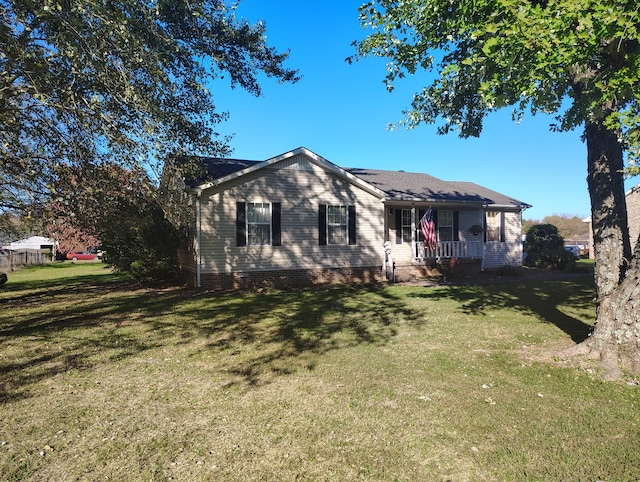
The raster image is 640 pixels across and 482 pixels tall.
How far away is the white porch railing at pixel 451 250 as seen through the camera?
55.5ft

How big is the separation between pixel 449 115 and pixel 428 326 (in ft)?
17.1

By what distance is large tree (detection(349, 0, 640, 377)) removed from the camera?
176 inches

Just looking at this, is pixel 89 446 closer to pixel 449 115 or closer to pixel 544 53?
pixel 544 53

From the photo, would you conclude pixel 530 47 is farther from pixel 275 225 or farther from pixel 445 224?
pixel 445 224

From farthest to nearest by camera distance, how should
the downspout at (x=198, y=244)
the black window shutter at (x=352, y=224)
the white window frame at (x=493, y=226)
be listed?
1. the white window frame at (x=493, y=226)
2. the black window shutter at (x=352, y=224)
3. the downspout at (x=198, y=244)

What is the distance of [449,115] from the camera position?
9.71m

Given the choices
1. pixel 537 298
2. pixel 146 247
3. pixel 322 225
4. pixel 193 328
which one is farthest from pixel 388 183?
pixel 193 328

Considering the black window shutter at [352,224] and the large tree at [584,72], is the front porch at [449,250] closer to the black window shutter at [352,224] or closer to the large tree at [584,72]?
the black window shutter at [352,224]

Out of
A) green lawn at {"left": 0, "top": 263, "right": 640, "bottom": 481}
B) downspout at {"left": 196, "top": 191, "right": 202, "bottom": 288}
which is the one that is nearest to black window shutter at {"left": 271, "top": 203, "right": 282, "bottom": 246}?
downspout at {"left": 196, "top": 191, "right": 202, "bottom": 288}

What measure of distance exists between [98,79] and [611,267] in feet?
29.0

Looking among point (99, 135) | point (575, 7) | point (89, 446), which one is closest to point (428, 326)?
point (575, 7)

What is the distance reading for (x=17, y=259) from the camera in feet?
106

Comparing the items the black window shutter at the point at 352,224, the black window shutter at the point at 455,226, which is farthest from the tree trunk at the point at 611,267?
the black window shutter at the point at 455,226

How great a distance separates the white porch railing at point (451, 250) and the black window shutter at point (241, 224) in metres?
7.55
